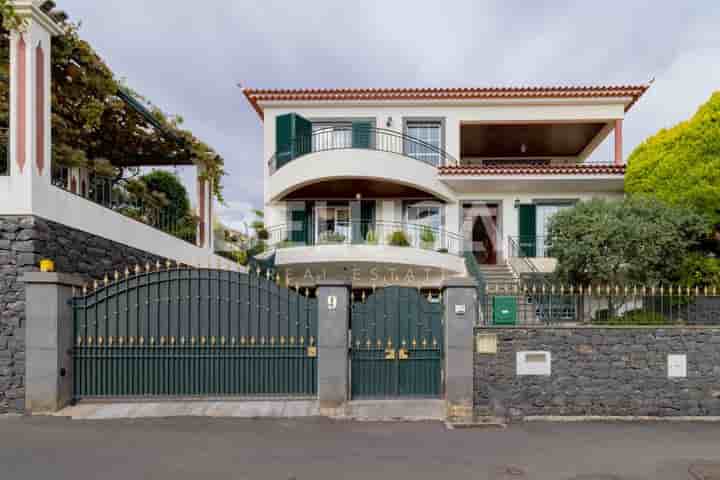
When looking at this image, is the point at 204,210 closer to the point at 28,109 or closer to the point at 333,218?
the point at 333,218

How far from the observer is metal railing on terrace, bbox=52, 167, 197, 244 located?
9602mm

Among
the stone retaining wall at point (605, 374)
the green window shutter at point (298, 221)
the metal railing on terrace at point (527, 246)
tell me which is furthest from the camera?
the green window shutter at point (298, 221)

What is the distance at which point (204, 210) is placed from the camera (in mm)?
14078

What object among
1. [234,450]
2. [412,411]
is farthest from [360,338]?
[234,450]

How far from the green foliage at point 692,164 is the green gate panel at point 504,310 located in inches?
265

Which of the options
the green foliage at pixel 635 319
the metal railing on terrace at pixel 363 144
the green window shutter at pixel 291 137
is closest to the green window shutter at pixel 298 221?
the metal railing on terrace at pixel 363 144

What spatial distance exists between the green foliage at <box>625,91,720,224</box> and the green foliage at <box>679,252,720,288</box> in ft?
3.08

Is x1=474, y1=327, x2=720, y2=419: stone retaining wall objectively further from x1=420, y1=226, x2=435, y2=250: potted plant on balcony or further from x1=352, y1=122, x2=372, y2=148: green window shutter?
x1=352, y1=122, x2=372, y2=148: green window shutter

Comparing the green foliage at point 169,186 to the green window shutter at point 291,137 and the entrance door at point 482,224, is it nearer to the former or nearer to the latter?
the green window shutter at point 291,137

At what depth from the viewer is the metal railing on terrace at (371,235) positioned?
14805 mm

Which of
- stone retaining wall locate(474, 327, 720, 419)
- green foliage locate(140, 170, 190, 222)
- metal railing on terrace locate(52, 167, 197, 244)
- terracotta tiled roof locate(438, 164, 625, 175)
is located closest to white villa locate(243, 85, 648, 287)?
terracotta tiled roof locate(438, 164, 625, 175)

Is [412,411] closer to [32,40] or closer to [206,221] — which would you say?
[32,40]

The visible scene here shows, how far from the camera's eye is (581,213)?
10953 millimetres

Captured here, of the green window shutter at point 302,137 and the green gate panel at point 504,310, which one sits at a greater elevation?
the green window shutter at point 302,137
